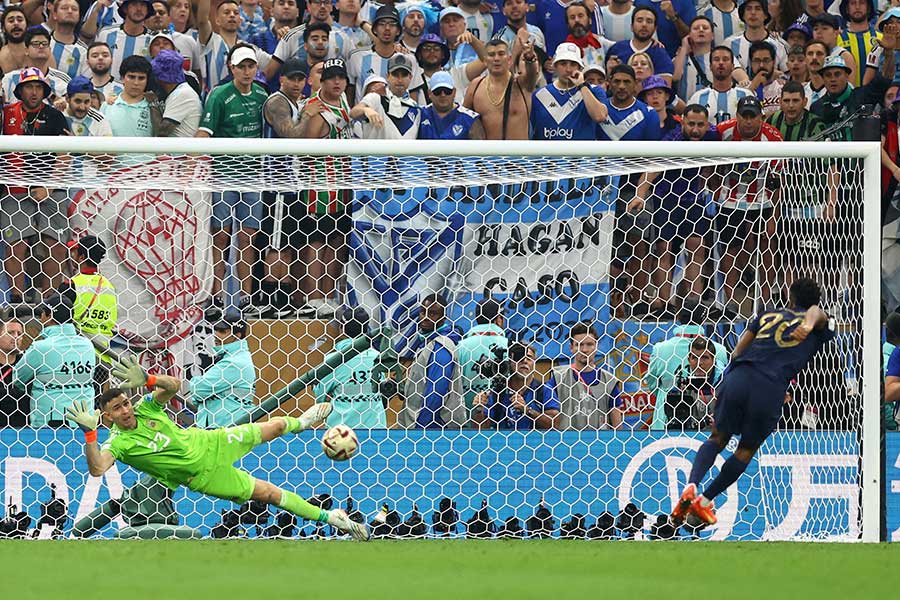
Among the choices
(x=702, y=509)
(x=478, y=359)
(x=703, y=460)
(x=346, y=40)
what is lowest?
(x=702, y=509)

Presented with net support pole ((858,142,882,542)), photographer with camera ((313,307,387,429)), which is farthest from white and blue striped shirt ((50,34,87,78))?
net support pole ((858,142,882,542))

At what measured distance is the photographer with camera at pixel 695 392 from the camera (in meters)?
7.95

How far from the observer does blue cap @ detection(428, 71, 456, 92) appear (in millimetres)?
10156

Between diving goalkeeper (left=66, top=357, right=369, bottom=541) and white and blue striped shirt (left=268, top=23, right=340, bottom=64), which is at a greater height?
white and blue striped shirt (left=268, top=23, right=340, bottom=64)

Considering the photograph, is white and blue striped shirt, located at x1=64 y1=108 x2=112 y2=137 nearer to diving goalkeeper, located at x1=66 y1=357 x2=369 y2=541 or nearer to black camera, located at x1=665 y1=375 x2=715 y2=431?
diving goalkeeper, located at x1=66 y1=357 x2=369 y2=541

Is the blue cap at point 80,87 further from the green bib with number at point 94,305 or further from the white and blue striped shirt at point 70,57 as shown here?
the green bib with number at point 94,305

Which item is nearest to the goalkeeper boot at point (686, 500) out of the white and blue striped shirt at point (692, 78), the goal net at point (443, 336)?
the goal net at point (443, 336)

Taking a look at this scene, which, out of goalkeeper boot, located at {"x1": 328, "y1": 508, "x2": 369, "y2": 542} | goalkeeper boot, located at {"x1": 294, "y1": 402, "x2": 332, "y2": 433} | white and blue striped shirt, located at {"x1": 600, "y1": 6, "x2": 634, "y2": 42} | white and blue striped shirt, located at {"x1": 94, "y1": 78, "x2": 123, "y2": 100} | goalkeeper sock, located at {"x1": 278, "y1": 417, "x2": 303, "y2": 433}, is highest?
white and blue striped shirt, located at {"x1": 600, "y1": 6, "x2": 634, "y2": 42}

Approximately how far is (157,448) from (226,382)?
87cm

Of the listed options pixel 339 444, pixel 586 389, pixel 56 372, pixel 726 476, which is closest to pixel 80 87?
pixel 56 372

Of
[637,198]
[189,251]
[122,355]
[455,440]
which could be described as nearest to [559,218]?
[637,198]

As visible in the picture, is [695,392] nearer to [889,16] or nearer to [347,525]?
[347,525]

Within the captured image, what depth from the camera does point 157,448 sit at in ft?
23.2

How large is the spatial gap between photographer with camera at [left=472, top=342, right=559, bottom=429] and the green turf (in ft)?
5.14
